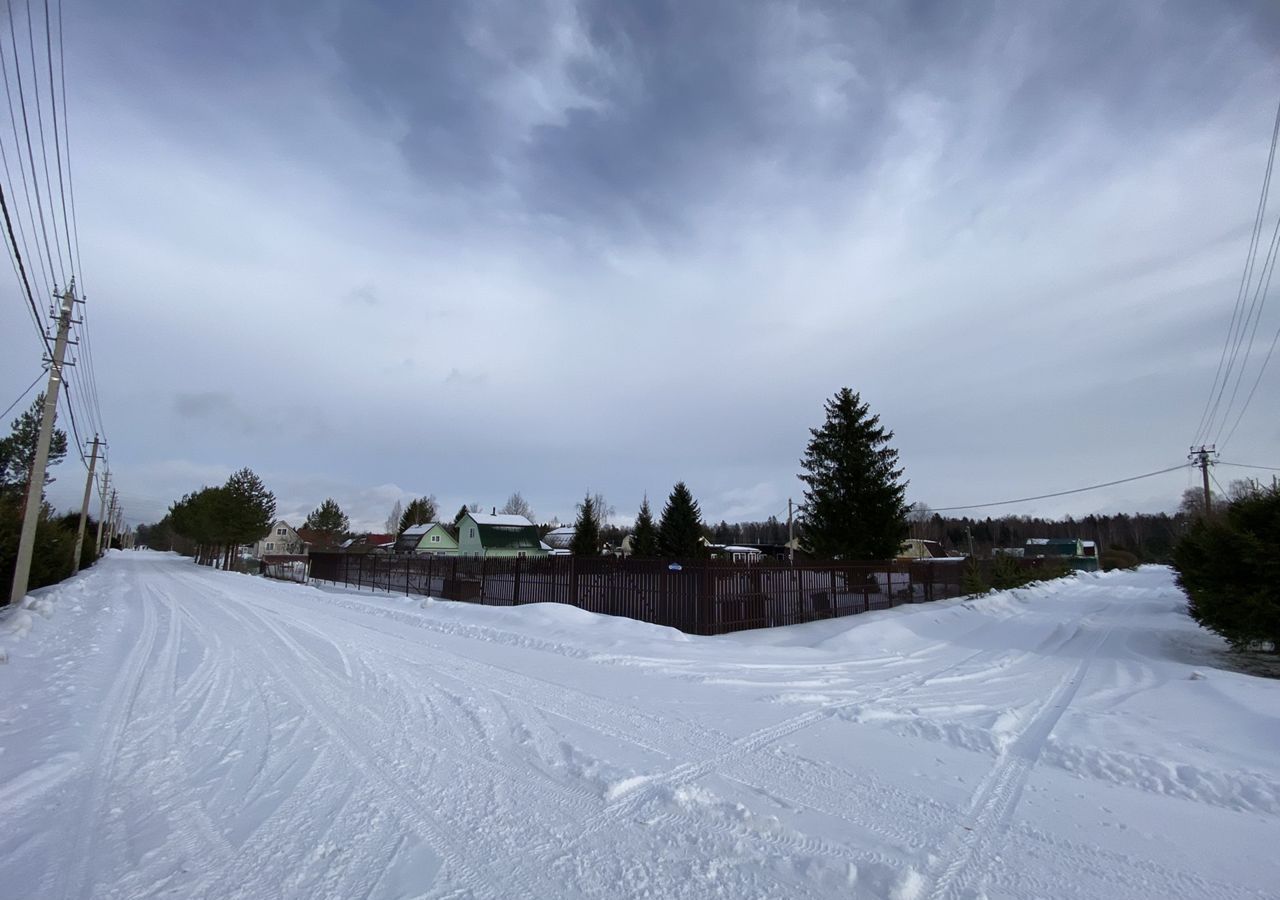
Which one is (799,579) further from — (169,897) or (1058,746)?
(169,897)

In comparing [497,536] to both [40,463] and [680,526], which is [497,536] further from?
[40,463]

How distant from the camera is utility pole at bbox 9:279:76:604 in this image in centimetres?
1509

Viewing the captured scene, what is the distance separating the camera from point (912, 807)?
4.25m

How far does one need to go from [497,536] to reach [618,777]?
172ft

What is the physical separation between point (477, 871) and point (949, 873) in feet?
8.31

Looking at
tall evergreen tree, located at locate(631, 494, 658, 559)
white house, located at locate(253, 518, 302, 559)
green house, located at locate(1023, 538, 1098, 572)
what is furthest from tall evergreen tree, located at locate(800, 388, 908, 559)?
white house, located at locate(253, 518, 302, 559)

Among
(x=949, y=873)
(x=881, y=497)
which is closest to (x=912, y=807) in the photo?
(x=949, y=873)

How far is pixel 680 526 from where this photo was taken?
33.2 meters

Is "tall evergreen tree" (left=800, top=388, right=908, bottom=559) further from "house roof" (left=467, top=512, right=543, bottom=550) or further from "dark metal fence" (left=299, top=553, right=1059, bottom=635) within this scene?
"house roof" (left=467, top=512, right=543, bottom=550)

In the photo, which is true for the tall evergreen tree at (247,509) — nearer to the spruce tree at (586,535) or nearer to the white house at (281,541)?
the spruce tree at (586,535)

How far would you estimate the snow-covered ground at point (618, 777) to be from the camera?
3.31 meters

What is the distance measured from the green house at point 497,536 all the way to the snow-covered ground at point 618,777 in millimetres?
45145

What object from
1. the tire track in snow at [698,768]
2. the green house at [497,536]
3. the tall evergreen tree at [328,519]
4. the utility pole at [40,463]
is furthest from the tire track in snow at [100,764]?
the tall evergreen tree at [328,519]

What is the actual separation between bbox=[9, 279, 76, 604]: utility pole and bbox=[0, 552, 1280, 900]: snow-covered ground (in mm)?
6808
